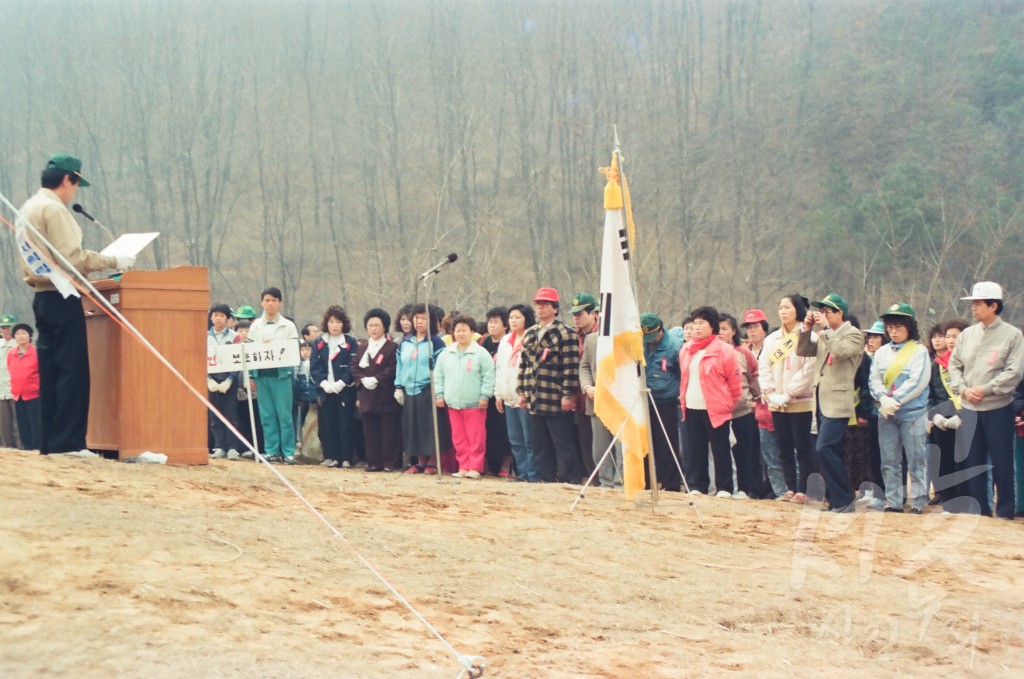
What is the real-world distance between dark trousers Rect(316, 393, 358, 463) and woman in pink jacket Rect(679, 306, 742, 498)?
484 centimetres

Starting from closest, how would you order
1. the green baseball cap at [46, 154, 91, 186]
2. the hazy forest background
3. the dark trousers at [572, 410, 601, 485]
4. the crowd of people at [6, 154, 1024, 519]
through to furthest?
the green baseball cap at [46, 154, 91, 186] < the crowd of people at [6, 154, 1024, 519] < the dark trousers at [572, 410, 601, 485] < the hazy forest background

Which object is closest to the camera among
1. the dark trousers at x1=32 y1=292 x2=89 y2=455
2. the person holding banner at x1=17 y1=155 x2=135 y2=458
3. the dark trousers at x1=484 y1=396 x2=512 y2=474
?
the person holding banner at x1=17 y1=155 x2=135 y2=458

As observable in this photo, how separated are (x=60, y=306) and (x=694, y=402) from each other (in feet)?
21.0

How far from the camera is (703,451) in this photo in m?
11.9

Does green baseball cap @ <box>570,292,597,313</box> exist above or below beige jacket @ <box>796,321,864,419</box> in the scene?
above

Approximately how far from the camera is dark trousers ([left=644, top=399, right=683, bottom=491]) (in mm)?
12156

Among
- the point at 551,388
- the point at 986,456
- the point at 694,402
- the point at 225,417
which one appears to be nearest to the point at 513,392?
the point at 551,388

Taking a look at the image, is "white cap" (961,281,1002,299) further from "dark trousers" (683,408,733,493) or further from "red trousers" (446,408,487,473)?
"red trousers" (446,408,487,473)

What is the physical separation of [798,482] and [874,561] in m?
3.19

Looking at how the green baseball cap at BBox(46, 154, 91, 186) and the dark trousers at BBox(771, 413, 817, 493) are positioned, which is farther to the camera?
the dark trousers at BBox(771, 413, 817, 493)

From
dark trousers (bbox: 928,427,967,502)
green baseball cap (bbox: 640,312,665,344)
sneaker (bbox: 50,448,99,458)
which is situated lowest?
dark trousers (bbox: 928,427,967,502)

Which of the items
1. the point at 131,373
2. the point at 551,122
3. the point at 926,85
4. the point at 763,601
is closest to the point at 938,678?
the point at 763,601

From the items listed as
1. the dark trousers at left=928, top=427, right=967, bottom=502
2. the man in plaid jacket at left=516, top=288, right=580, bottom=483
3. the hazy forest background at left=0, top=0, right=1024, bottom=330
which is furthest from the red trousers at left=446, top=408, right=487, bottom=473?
the hazy forest background at left=0, top=0, right=1024, bottom=330

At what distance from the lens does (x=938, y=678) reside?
6074mm
